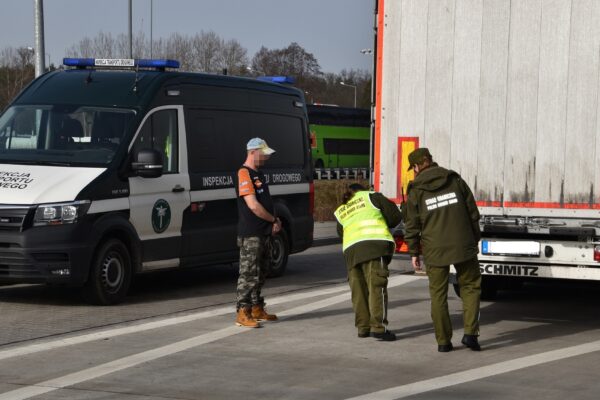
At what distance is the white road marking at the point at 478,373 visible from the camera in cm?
761

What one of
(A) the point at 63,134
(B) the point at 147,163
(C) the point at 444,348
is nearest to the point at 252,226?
(B) the point at 147,163

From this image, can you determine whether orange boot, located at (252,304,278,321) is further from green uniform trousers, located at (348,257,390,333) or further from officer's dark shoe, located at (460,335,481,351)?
officer's dark shoe, located at (460,335,481,351)

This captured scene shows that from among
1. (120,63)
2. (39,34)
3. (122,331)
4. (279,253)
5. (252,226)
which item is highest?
(39,34)

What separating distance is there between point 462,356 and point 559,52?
276 cm

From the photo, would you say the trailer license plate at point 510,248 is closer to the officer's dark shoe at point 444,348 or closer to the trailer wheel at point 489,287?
the officer's dark shoe at point 444,348

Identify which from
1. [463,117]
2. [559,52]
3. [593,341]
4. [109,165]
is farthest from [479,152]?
[109,165]

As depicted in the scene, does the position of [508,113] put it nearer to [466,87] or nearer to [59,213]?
[466,87]

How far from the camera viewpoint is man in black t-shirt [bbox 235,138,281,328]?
1055cm

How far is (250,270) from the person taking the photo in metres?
10.6

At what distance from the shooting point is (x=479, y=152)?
1020 centimetres

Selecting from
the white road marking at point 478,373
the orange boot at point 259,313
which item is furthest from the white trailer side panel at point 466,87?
the orange boot at point 259,313

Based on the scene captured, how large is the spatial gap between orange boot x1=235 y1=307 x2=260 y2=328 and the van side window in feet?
8.84

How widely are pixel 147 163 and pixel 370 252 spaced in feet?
10.4

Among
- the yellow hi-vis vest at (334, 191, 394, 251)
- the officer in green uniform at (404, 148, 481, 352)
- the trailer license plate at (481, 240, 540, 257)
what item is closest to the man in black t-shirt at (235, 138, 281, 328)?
the yellow hi-vis vest at (334, 191, 394, 251)
